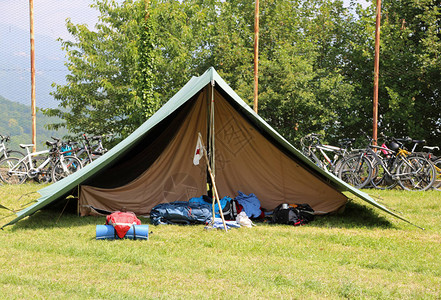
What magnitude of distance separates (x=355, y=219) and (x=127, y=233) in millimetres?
2594

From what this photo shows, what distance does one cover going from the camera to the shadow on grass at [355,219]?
5145mm

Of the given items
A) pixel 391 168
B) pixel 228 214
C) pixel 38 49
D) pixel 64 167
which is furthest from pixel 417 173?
pixel 38 49

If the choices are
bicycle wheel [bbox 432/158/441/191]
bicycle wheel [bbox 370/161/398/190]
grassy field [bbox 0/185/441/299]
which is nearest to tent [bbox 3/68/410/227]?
grassy field [bbox 0/185/441/299]

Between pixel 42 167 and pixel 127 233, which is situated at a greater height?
pixel 42 167

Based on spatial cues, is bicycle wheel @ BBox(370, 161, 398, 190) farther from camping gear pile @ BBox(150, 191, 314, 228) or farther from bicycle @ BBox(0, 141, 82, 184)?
bicycle @ BBox(0, 141, 82, 184)

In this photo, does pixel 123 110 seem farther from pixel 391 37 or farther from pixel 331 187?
pixel 331 187

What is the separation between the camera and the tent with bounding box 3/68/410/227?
572cm

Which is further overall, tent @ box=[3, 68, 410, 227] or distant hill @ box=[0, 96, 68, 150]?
distant hill @ box=[0, 96, 68, 150]

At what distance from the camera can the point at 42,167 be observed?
8.62 metres

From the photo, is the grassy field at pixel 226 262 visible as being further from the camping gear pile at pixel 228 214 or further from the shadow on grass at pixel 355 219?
the camping gear pile at pixel 228 214

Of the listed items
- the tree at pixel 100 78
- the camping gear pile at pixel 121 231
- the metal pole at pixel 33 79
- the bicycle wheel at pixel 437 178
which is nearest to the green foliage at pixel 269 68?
the tree at pixel 100 78

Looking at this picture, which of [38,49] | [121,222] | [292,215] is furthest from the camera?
[38,49]

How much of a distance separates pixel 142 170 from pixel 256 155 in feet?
4.70

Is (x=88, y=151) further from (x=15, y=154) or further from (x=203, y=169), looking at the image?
(x=203, y=169)
